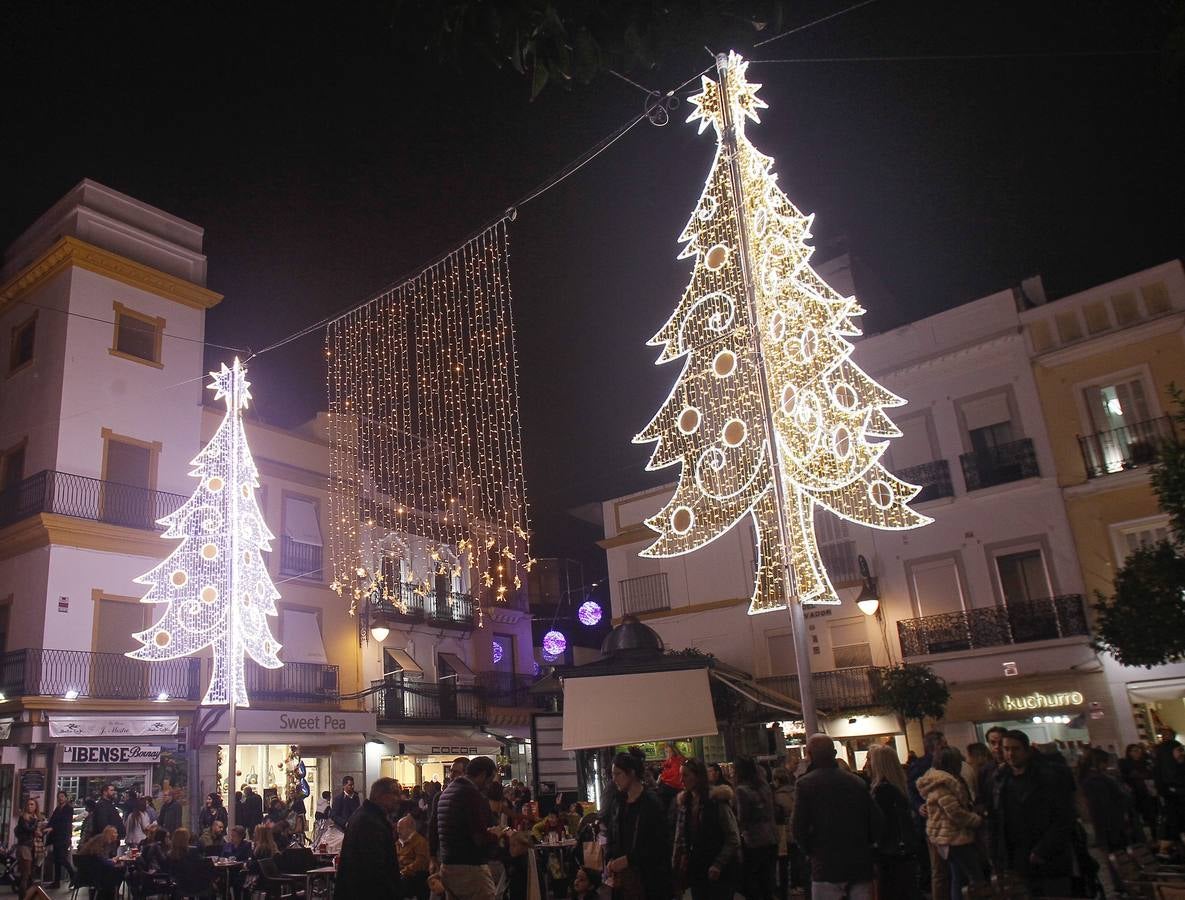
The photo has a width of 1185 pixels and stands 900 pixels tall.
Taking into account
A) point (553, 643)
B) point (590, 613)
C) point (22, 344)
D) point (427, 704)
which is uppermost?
point (22, 344)

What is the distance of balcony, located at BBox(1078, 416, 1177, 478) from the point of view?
19.8m

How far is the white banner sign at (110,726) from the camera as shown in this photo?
19391 millimetres

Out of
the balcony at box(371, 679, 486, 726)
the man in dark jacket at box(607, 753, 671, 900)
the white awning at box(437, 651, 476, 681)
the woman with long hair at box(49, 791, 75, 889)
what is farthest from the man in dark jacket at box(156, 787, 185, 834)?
the white awning at box(437, 651, 476, 681)

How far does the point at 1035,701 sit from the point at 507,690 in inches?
730

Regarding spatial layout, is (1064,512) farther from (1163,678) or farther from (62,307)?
(62,307)

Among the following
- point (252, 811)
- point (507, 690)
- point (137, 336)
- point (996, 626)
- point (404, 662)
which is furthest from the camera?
point (507, 690)

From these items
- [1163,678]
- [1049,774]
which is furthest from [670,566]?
[1049,774]

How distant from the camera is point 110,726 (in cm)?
2016

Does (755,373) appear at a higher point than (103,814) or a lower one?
higher

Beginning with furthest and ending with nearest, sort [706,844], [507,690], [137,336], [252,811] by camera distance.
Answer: [507,690] → [137,336] → [252,811] → [706,844]

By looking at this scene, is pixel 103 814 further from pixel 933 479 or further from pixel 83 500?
pixel 933 479

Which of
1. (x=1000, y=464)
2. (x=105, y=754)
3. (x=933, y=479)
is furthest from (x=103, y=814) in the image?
(x=1000, y=464)

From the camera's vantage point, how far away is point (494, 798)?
410 inches

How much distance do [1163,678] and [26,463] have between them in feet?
82.5
